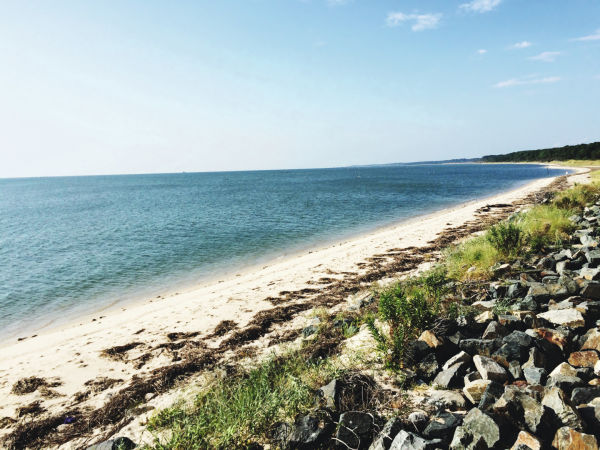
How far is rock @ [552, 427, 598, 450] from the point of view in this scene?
2.89 metres

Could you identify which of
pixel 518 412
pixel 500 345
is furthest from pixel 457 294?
pixel 518 412

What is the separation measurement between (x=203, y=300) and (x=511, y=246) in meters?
10.7

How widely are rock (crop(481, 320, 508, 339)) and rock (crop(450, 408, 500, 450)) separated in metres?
1.92

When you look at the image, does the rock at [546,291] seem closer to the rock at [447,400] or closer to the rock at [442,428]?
the rock at [447,400]

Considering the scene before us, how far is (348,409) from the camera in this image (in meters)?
4.30

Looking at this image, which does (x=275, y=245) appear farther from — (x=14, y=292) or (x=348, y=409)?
(x=348, y=409)

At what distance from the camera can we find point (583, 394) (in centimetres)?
353

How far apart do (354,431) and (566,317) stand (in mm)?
3927

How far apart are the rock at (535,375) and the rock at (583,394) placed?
0.40 meters

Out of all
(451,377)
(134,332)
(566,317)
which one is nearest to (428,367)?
(451,377)

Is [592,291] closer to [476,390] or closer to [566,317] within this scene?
[566,317]

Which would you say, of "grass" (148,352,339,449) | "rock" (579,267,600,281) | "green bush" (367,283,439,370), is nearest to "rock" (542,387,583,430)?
"green bush" (367,283,439,370)

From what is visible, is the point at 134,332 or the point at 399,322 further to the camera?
the point at 134,332

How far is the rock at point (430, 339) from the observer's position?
5109mm
